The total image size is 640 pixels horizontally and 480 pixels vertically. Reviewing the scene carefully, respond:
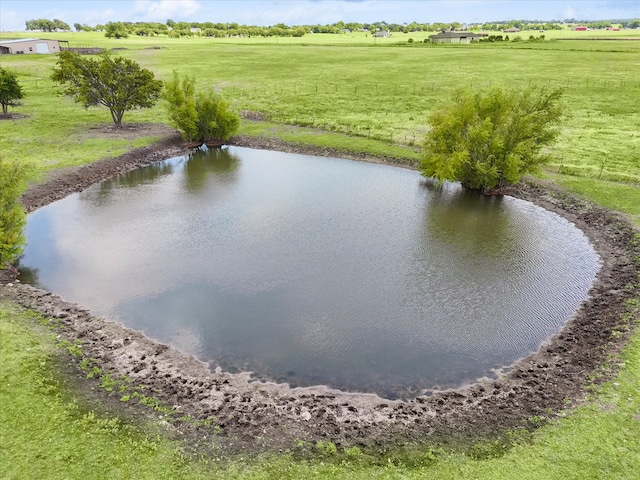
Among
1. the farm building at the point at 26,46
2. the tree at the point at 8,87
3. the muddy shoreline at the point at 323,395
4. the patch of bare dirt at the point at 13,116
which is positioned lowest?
the muddy shoreline at the point at 323,395

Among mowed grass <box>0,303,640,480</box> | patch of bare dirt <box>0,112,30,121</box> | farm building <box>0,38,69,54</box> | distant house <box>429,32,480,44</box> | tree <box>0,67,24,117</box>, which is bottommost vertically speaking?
mowed grass <box>0,303,640,480</box>

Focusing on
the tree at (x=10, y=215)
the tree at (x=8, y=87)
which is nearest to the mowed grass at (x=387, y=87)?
the tree at (x=8, y=87)

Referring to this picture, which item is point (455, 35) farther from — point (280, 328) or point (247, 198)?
point (280, 328)

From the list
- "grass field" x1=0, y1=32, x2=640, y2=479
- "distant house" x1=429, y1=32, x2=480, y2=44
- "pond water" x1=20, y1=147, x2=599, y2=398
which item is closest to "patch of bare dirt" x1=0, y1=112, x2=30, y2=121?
"grass field" x1=0, y1=32, x2=640, y2=479

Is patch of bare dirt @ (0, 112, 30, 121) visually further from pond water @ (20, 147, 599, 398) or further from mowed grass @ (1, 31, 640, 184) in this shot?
pond water @ (20, 147, 599, 398)

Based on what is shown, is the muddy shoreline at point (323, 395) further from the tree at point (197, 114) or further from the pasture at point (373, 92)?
the tree at point (197, 114)

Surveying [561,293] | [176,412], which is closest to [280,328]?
[176,412]
